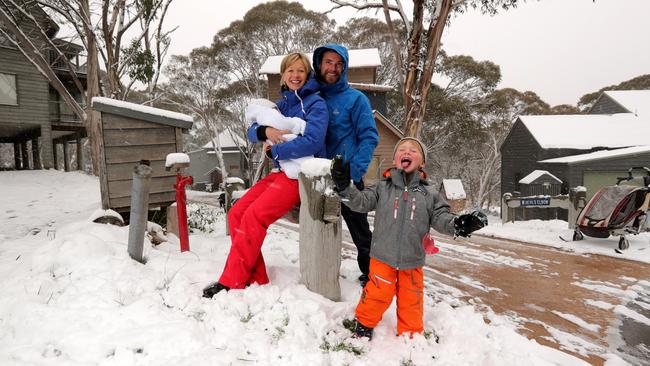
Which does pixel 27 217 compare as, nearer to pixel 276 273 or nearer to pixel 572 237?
pixel 276 273

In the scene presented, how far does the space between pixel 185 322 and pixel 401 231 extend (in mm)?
1587

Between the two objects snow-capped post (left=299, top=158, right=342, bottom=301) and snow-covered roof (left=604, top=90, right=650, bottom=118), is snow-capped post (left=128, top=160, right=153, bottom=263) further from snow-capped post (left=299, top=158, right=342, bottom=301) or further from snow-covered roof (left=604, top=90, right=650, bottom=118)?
snow-covered roof (left=604, top=90, right=650, bottom=118)

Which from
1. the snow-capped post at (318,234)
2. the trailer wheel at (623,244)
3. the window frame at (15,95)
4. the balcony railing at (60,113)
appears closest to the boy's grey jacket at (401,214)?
the snow-capped post at (318,234)

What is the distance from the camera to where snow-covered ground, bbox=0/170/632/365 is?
76.2 inches

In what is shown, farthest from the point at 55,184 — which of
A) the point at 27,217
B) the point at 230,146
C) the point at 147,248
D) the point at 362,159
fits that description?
the point at 230,146

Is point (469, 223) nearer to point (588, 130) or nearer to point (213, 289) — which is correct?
point (213, 289)

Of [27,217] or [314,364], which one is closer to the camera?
[314,364]

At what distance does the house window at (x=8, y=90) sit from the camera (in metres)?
16.6

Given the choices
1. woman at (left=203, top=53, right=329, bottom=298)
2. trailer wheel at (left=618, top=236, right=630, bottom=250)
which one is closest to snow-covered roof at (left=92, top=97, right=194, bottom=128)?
woman at (left=203, top=53, right=329, bottom=298)

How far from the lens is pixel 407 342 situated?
2.28 meters

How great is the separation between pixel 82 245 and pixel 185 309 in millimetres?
1332

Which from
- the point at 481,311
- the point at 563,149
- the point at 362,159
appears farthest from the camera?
the point at 563,149

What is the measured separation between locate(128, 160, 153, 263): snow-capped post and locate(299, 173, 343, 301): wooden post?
148 centimetres

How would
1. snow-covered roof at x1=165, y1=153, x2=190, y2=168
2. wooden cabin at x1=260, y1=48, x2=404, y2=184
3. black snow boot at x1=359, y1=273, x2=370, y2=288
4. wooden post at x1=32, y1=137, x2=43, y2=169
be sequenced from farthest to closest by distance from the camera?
wooden cabin at x1=260, y1=48, x2=404, y2=184 < wooden post at x1=32, y1=137, x2=43, y2=169 < snow-covered roof at x1=165, y1=153, x2=190, y2=168 < black snow boot at x1=359, y1=273, x2=370, y2=288
